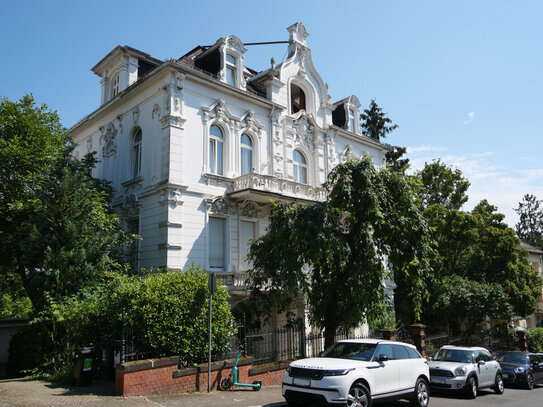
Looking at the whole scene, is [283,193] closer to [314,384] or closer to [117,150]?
[117,150]

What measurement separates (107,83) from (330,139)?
12.8m

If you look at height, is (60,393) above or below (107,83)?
below

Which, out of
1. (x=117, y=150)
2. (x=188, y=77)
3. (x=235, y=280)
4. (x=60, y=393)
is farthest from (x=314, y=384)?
(x=117, y=150)

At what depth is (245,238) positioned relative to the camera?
2072 centimetres

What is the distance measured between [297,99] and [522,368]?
56.9ft

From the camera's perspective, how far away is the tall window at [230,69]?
21.6m

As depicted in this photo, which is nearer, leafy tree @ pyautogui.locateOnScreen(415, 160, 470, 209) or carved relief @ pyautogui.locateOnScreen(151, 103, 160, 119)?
carved relief @ pyautogui.locateOnScreen(151, 103, 160, 119)

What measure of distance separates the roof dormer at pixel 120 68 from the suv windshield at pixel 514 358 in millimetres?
21277

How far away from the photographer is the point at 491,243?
28078 mm

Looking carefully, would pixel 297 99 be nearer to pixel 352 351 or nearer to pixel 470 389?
pixel 470 389

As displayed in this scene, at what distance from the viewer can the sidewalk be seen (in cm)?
936

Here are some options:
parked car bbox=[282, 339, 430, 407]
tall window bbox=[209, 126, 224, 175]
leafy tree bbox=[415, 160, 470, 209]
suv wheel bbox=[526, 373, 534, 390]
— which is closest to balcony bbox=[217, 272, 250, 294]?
tall window bbox=[209, 126, 224, 175]

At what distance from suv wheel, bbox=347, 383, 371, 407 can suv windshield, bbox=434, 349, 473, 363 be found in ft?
22.3

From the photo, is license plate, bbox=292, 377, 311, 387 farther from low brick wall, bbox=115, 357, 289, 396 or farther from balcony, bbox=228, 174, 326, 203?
balcony, bbox=228, 174, 326, 203
